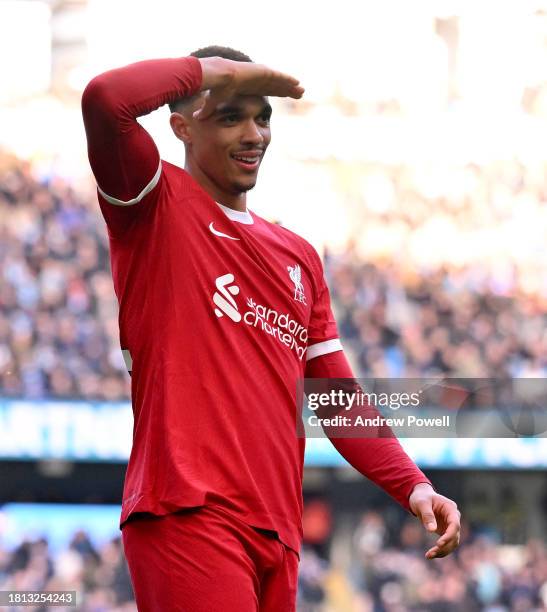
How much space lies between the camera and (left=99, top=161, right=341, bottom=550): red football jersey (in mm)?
2820

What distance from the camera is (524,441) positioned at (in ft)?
53.3

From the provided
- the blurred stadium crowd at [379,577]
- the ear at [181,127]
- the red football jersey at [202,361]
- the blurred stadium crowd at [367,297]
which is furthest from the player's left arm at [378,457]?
the blurred stadium crowd at [367,297]

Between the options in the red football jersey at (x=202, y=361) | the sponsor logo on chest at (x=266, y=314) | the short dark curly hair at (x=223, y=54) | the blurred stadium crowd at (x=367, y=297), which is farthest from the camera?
the blurred stadium crowd at (x=367, y=297)

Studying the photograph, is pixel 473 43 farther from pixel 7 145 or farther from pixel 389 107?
pixel 7 145

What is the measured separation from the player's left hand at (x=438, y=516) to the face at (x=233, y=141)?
0.89m

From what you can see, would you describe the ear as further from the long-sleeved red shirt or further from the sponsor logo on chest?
the sponsor logo on chest

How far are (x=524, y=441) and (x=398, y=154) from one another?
4.84 m

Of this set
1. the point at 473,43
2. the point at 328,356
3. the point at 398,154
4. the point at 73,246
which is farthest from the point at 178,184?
the point at 473,43

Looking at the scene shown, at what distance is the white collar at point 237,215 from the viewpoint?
3.15m

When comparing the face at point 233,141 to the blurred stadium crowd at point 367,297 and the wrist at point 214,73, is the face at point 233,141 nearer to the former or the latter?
the wrist at point 214,73

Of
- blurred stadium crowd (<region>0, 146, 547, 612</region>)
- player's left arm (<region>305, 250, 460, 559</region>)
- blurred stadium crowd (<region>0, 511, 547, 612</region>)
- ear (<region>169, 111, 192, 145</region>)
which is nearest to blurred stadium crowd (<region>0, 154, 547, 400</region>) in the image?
blurred stadium crowd (<region>0, 146, 547, 612</region>)

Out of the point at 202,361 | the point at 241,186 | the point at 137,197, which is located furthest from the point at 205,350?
the point at 241,186

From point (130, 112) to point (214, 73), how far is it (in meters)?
0.27

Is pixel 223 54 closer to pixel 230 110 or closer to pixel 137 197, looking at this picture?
pixel 230 110
